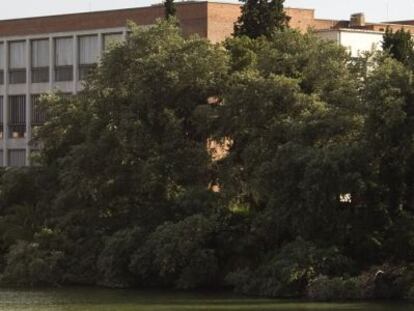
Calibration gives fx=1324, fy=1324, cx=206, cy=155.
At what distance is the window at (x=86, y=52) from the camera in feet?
296

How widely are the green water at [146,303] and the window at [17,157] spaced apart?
121 ft

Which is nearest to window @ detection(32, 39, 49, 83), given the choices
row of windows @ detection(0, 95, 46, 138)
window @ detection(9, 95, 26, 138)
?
row of windows @ detection(0, 95, 46, 138)

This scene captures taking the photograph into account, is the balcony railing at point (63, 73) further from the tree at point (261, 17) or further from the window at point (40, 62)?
the tree at point (261, 17)

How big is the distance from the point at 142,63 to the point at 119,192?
20.8 ft

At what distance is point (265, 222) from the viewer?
56.9 meters

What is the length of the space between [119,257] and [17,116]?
38.4m

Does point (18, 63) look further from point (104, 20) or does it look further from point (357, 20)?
point (357, 20)

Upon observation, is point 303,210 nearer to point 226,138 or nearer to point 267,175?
point 267,175

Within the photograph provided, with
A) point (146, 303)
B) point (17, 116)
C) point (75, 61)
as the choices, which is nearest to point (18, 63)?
point (17, 116)

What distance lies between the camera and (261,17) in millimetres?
71188

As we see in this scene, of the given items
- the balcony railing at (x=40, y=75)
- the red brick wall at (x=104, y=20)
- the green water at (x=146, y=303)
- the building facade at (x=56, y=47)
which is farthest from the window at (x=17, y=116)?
the green water at (x=146, y=303)

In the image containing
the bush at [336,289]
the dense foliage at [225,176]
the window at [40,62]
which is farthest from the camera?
the window at [40,62]

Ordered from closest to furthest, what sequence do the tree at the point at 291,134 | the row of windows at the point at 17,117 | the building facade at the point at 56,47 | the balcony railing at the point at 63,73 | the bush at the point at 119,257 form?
1. the tree at the point at 291,134
2. the bush at the point at 119,257
3. the building facade at the point at 56,47
4. the balcony railing at the point at 63,73
5. the row of windows at the point at 17,117

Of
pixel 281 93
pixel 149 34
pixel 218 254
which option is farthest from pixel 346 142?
pixel 149 34
